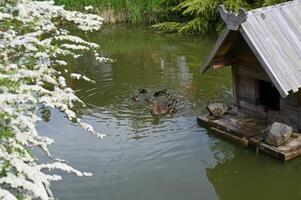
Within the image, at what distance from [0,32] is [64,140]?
5.79 metres

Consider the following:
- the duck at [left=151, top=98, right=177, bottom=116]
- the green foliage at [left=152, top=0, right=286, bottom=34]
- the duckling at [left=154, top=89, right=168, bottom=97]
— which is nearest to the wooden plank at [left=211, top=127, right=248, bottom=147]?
the duck at [left=151, top=98, right=177, bottom=116]

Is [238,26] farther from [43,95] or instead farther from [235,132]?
[43,95]

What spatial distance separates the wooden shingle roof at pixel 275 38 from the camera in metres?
9.09

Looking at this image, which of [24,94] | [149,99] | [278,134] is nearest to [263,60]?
[278,134]

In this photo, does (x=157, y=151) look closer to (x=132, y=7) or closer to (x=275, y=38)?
(x=275, y=38)

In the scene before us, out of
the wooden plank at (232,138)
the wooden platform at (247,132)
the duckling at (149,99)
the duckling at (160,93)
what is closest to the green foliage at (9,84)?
the wooden platform at (247,132)

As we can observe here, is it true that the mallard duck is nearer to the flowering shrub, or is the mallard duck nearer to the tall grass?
the flowering shrub

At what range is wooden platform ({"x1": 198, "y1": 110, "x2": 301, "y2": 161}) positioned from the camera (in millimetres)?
9405

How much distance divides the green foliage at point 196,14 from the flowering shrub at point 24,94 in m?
13.9

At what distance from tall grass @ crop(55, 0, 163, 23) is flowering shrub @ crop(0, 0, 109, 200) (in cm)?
1680

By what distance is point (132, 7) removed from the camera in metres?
23.3

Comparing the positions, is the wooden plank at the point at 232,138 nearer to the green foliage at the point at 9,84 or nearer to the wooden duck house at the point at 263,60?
the wooden duck house at the point at 263,60

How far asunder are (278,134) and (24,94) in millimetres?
5944

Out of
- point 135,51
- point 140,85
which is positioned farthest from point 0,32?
point 135,51
